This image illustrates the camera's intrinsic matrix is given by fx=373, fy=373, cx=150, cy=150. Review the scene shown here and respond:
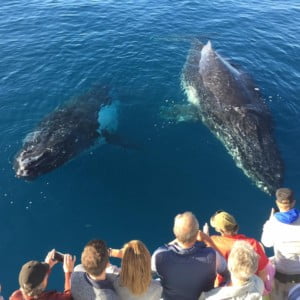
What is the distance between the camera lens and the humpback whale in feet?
47.8

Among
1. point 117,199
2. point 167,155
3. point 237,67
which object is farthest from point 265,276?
point 237,67

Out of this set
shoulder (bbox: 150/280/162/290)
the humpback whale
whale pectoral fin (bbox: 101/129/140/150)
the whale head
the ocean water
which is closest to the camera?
shoulder (bbox: 150/280/162/290)

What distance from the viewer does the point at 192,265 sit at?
6770 mm

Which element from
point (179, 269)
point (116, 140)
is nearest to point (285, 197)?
point (179, 269)

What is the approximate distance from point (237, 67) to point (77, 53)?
978 centimetres

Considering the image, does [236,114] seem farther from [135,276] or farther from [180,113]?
[135,276]

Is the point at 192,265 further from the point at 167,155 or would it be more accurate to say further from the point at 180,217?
the point at 167,155

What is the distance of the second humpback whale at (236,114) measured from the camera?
1469 cm

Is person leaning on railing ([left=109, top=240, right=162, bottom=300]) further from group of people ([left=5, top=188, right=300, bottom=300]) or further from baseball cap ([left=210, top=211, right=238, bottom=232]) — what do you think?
baseball cap ([left=210, top=211, right=238, bottom=232])

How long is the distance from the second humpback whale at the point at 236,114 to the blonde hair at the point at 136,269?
8635 mm

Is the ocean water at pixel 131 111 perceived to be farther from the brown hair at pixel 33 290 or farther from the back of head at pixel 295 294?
the brown hair at pixel 33 290

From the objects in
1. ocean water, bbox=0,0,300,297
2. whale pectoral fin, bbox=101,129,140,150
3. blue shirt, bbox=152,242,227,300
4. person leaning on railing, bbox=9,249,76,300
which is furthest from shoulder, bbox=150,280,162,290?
whale pectoral fin, bbox=101,129,140,150

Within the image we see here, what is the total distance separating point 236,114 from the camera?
16.9 m

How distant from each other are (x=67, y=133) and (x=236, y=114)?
7.54m
